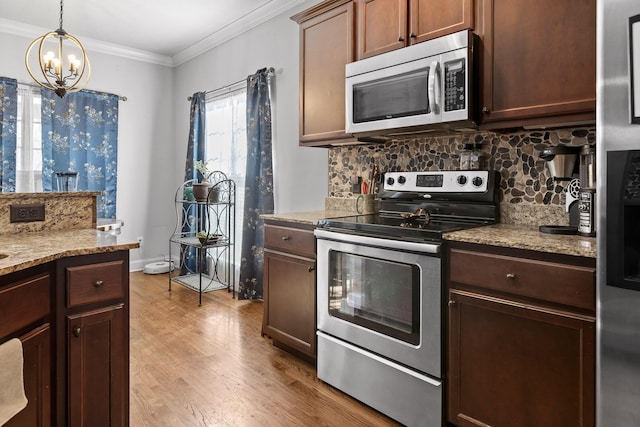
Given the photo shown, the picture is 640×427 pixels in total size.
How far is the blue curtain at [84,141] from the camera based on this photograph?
14.1 feet

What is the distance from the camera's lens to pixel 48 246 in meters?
1.53

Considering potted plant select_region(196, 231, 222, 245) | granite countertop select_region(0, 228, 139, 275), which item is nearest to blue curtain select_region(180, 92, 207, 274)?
potted plant select_region(196, 231, 222, 245)

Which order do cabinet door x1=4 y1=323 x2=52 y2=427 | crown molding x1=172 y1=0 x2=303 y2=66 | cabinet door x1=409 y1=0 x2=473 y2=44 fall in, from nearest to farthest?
cabinet door x1=4 y1=323 x2=52 y2=427 → cabinet door x1=409 y1=0 x2=473 y2=44 → crown molding x1=172 y1=0 x2=303 y2=66

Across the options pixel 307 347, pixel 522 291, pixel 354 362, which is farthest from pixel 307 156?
pixel 522 291

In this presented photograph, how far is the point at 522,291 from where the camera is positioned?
Answer: 154 cm

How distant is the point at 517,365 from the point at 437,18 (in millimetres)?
1674

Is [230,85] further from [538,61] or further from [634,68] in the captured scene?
[634,68]

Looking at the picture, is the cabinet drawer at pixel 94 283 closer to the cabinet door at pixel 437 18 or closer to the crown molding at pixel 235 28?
the cabinet door at pixel 437 18

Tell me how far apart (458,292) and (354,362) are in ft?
2.36

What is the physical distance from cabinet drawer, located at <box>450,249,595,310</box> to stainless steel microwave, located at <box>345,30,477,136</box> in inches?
28.1

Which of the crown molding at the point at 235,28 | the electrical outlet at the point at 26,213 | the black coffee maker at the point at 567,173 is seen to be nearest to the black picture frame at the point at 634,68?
the black coffee maker at the point at 567,173

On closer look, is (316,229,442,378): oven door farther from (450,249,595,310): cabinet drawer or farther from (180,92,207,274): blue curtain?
(180,92,207,274): blue curtain

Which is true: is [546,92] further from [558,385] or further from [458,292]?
[558,385]

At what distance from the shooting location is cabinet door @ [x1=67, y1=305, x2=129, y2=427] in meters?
1.47
